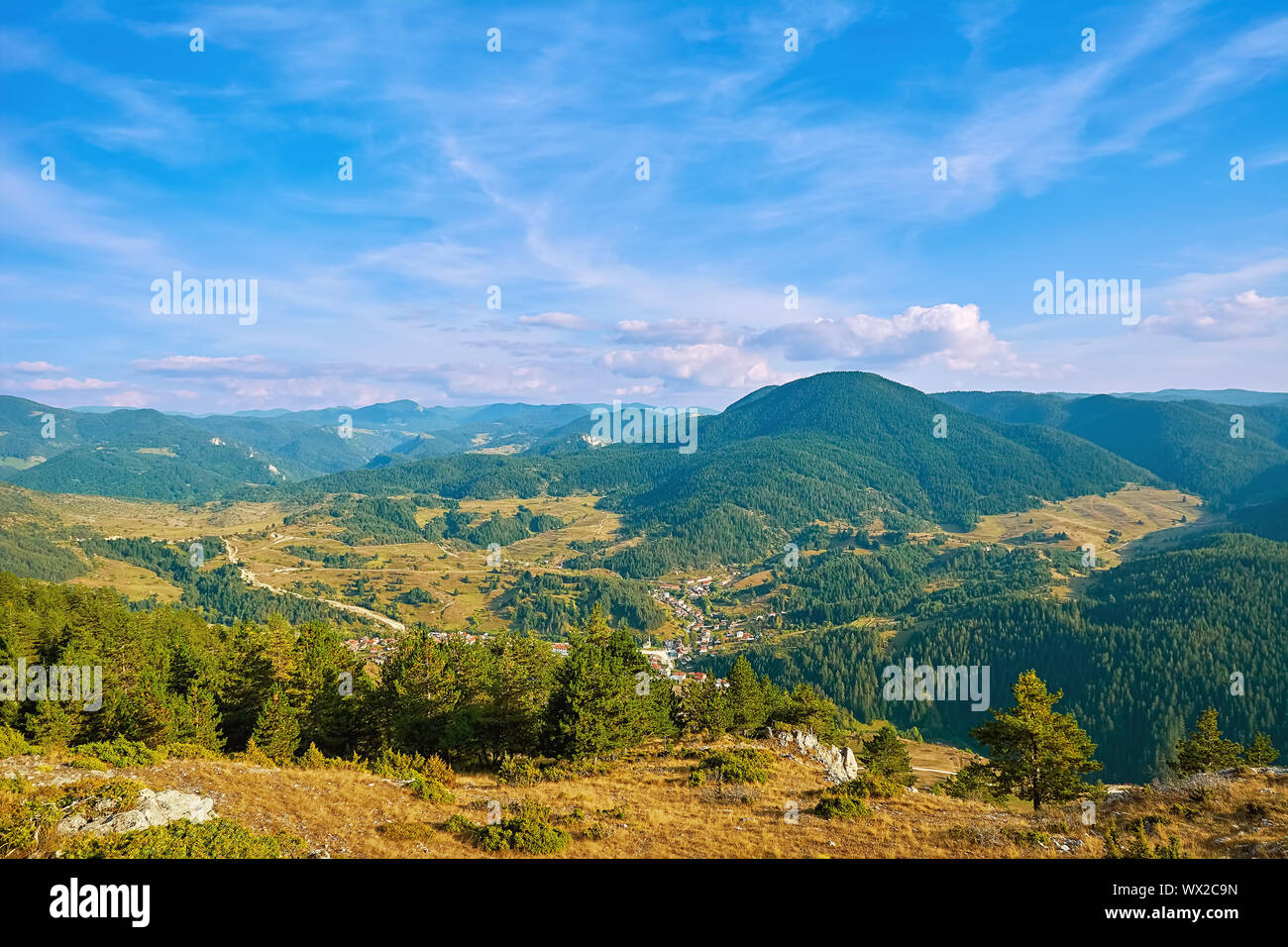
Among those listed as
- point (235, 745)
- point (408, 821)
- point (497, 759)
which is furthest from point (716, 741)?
point (235, 745)

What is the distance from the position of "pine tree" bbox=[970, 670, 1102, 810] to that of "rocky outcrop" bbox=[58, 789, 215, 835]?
39.1m

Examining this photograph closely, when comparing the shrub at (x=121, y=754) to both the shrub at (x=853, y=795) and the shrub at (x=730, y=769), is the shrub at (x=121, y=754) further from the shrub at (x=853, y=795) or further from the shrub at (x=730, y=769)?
the shrub at (x=853, y=795)

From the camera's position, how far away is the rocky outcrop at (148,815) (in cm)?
1966

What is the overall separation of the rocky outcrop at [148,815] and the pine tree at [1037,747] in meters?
39.1

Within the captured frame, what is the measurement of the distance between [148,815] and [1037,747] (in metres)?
42.3

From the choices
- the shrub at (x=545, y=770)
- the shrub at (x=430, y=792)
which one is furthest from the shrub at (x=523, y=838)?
the shrub at (x=545, y=770)

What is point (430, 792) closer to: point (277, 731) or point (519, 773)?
point (519, 773)

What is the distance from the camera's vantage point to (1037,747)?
113 ft

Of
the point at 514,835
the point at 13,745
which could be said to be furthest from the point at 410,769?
the point at 13,745
